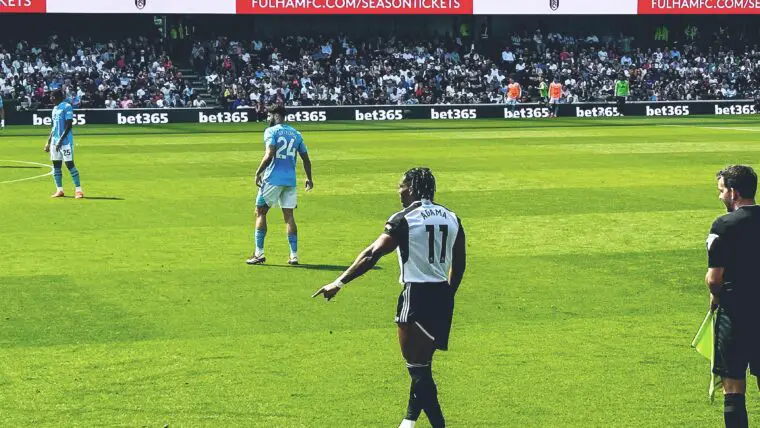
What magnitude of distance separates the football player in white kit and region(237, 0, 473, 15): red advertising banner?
161 feet

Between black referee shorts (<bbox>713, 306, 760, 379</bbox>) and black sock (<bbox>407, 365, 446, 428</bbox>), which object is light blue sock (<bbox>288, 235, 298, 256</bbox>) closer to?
black sock (<bbox>407, 365, 446, 428</bbox>)

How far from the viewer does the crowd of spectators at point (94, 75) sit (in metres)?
48.7

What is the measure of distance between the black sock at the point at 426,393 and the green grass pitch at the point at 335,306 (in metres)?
0.72

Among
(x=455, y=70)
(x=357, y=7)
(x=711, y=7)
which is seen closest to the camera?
(x=357, y=7)

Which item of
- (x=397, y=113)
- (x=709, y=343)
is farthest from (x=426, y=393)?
(x=397, y=113)

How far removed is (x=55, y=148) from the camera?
2112 centimetres

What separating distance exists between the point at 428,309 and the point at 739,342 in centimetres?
198

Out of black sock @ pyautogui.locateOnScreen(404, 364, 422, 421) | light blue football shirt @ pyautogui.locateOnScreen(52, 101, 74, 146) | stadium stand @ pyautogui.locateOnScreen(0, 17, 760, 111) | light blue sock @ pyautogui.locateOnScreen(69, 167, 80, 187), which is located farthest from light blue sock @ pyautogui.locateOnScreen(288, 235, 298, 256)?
stadium stand @ pyautogui.locateOnScreen(0, 17, 760, 111)

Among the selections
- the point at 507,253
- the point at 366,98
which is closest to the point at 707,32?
the point at 366,98

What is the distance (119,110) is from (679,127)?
22346 mm

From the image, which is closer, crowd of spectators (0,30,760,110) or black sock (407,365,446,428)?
black sock (407,365,446,428)

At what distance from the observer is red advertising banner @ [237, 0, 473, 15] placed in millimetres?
55906

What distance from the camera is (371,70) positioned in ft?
184

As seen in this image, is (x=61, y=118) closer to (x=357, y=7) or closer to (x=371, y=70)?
(x=371, y=70)
